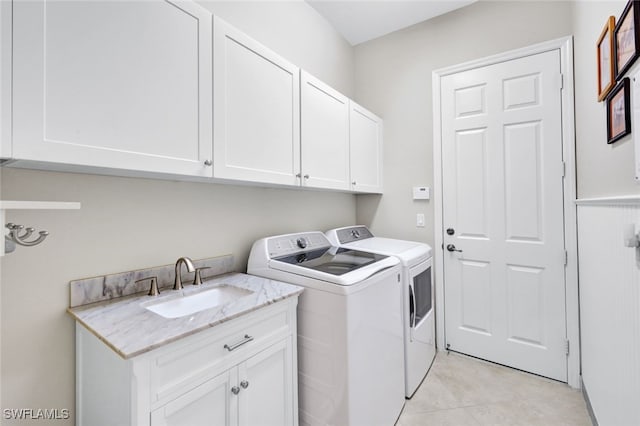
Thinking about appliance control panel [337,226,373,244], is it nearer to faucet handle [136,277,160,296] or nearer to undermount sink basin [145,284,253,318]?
undermount sink basin [145,284,253,318]

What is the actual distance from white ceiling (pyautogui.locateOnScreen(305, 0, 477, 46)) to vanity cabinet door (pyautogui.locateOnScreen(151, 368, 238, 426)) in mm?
2745

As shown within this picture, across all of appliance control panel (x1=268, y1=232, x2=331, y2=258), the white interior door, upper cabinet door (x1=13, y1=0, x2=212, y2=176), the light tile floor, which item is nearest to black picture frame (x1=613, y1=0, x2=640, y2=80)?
the white interior door

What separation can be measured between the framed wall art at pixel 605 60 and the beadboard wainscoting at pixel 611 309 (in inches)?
21.5

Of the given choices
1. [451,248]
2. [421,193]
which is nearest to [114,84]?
[421,193]

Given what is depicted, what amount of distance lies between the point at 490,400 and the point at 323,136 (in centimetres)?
207

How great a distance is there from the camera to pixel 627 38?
113 cm

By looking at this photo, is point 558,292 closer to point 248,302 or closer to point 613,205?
point 613,205

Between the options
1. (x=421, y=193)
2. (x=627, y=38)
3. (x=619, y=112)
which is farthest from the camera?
(x=421, y=193)

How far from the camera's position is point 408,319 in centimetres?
190

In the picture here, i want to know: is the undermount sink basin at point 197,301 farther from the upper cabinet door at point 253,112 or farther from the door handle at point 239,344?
the upper cabinet door at point 253,112

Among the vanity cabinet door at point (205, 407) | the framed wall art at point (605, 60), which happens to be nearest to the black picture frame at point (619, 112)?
the framed wall art at point (605, 60)

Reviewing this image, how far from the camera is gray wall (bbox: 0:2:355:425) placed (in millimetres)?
1040

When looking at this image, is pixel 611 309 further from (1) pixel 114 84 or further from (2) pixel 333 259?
(1) pixel 114 84

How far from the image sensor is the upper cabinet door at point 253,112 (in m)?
1.34
